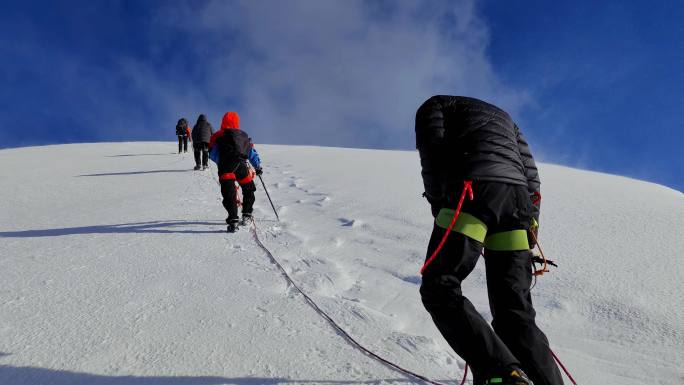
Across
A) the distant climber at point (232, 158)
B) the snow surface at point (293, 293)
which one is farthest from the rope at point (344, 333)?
the distant climber at point (232, 158)

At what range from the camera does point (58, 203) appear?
21.3 feet

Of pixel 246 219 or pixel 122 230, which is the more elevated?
pixel 246 219

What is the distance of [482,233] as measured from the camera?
5.43ft

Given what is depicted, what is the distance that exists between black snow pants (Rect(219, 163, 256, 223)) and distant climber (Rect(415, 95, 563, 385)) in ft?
10.9

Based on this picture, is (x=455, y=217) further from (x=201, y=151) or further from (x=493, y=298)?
(x=201, y=151)

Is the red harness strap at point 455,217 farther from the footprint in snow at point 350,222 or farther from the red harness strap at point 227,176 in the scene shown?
the red harness strap at point 227,176

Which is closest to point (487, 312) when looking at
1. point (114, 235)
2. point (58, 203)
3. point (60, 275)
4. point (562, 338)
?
point (562, 338)

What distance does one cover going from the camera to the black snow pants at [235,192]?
4.73 meters

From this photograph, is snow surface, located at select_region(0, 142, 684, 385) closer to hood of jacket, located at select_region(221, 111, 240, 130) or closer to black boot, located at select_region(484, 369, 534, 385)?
black boot, located at select_region(484, 369, 534, 385)

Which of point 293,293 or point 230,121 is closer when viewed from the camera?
point 293,293

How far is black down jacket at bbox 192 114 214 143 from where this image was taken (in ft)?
34.2

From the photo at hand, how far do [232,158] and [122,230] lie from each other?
1.51m

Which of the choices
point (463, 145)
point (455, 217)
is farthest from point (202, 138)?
point (455, 217)

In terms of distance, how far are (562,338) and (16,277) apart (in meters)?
3.89
